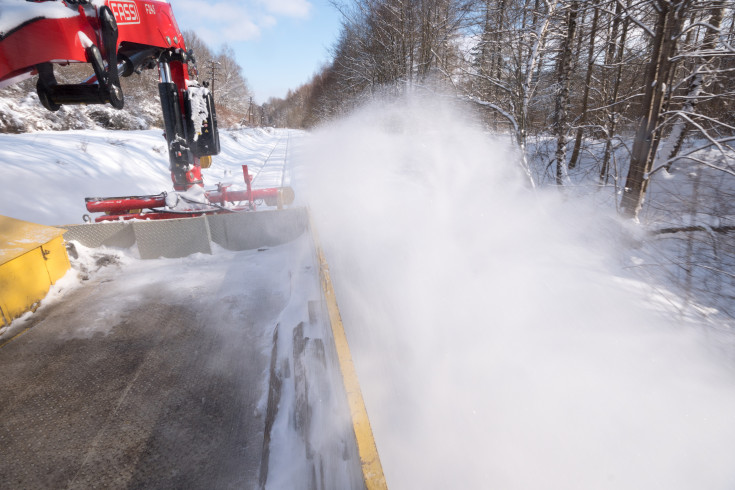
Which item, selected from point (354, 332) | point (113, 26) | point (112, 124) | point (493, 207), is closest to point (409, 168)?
point (493, 207)

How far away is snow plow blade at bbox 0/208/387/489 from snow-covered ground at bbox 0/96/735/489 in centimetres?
46

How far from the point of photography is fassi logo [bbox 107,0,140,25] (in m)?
3.21

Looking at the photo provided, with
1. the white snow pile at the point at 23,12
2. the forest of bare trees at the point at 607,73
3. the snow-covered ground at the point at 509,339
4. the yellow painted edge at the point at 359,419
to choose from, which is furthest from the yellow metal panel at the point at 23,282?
the forest of bare trees at the point at 607,73

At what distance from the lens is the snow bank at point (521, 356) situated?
2410 mm

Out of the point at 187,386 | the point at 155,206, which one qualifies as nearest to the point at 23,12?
the point at 187,386

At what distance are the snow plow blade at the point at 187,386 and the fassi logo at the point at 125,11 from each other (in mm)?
2877

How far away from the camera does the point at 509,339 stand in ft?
12.2

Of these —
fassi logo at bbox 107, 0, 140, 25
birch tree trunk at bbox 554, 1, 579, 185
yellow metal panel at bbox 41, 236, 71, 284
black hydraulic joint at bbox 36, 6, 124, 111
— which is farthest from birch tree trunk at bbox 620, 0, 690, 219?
yellow metal panel at bbox 41, 236, 71, 284

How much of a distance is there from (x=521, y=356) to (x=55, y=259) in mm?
5578

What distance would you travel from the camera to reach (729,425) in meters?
2.77

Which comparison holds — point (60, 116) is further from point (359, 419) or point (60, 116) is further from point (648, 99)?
point (648, 99)

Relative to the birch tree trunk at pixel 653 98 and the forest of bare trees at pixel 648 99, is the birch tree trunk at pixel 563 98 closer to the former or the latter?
the forest of bare trees at pixel 648 99

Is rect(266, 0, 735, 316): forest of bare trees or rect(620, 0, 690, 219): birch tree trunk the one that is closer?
rect(266, 0, 735, 316): forest of bare trees

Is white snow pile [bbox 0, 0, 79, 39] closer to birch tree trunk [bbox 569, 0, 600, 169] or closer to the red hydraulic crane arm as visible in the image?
the red hydraulic crane arm
